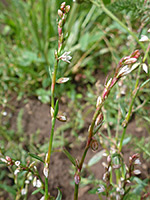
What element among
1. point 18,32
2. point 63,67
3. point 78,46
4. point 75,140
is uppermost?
point 18,32

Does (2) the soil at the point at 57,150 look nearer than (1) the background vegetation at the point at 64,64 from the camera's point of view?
Yes

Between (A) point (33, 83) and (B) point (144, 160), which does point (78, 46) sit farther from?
(B) point (144, 160)

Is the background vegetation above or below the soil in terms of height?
above

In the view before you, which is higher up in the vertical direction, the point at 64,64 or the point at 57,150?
the point at 64,64

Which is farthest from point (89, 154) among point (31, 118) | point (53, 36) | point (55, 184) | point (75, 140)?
point (53, 36)

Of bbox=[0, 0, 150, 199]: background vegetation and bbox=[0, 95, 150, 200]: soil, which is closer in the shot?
bbox=[0, 95, 150, 200]: soil

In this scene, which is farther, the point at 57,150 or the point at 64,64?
the point at 64,64

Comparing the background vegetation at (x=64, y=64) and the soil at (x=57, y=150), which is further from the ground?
the background vegetation at (x=64, y=64)

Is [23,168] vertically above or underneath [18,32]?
underneath
